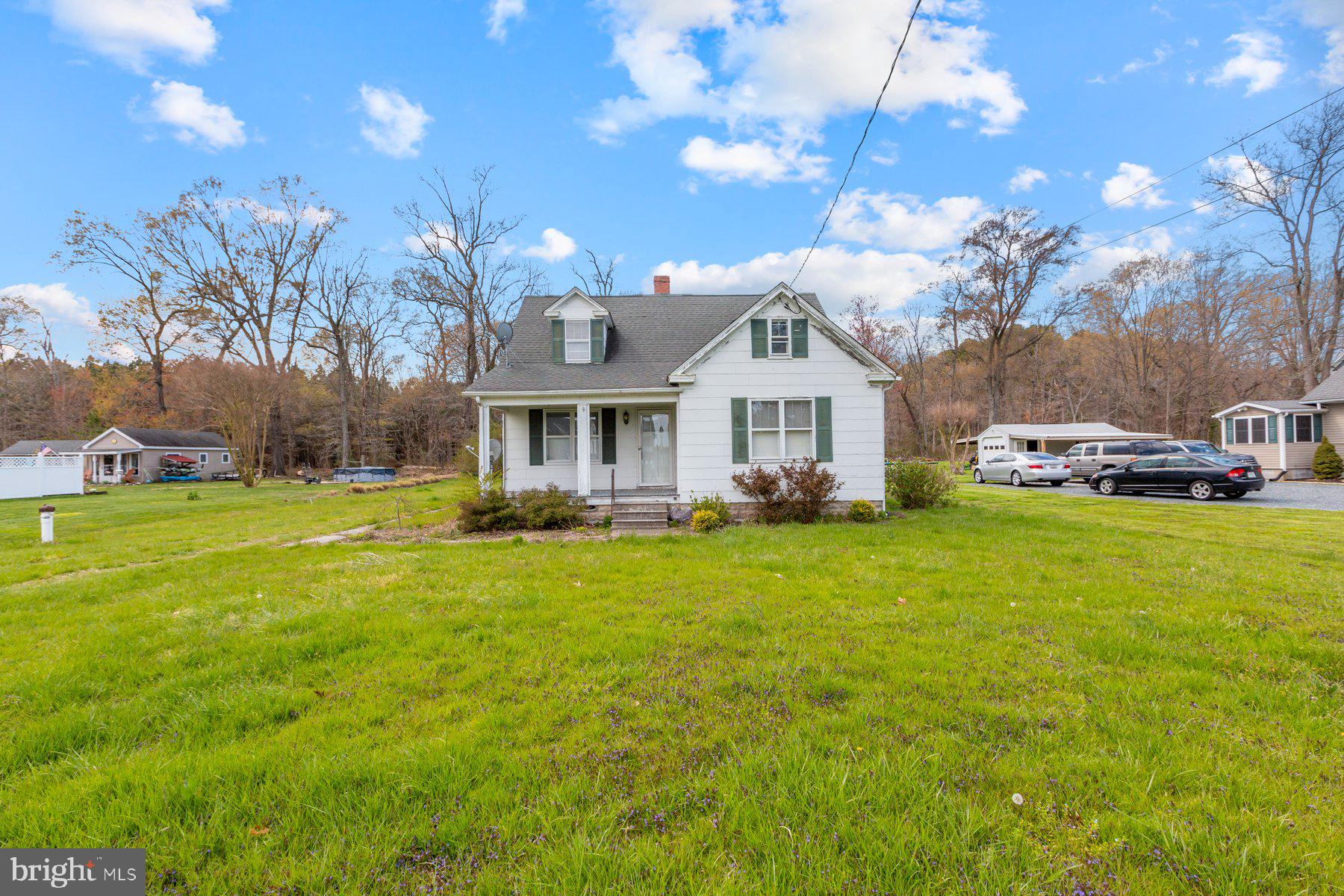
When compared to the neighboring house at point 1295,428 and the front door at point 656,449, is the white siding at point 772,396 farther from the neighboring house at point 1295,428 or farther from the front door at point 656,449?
the neighboring house at point 1295,428

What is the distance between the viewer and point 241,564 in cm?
817

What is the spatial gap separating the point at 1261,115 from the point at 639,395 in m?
13.5

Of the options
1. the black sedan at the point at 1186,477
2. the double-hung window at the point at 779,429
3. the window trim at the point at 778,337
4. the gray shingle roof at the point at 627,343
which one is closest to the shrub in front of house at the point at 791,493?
the double-hung window at the point at 779,429

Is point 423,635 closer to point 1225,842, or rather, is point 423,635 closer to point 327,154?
point 1225,842

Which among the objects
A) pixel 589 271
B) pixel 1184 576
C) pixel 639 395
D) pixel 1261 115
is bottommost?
pixel 1184 576

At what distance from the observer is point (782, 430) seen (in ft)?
40.8

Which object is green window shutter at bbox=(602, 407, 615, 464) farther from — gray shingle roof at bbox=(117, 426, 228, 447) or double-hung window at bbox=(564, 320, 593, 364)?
gray shingle roof at bbox=(117, 426, 228, 447)

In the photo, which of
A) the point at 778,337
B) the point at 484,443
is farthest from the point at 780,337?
the point at 484,443

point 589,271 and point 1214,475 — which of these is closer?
point 1214,475

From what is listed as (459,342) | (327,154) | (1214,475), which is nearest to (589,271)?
(459,342)

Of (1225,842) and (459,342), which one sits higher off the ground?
(459,342)

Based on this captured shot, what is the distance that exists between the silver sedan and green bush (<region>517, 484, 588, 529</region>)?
20587 mm

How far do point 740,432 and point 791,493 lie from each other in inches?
74.7

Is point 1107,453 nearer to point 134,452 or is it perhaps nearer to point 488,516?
point 488,516
